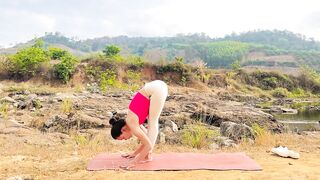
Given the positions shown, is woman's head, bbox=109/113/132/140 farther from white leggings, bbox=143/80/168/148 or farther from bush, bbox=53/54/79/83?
bush, bbox=53/54/79/83

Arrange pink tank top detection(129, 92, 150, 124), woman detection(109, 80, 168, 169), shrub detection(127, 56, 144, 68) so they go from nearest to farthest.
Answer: woman detection(109, 80, 168, 169) < pink tank top detection(129, 92, 150, 124) < shrub detection(127, 56, 144, 68)

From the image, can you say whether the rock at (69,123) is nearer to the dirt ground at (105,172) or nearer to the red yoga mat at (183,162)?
the dirt ground at (105,172)

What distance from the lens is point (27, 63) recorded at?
1289 inches

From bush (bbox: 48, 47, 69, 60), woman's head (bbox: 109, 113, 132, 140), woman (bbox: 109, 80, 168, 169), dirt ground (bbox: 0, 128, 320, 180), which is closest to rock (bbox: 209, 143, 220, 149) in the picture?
dirt ground (bbox: 0, 128, 320, 180)

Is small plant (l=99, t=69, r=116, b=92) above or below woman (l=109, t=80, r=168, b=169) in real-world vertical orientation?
below

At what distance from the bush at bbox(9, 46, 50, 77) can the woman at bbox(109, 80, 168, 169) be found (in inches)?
1098

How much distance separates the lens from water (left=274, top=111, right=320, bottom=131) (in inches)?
660

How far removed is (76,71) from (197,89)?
9519mm

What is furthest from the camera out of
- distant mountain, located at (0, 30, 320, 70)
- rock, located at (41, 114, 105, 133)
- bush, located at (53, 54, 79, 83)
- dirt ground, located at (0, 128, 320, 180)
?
distant mountain, located at (0, 30, 320, 70)

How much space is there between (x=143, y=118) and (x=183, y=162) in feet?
2.76

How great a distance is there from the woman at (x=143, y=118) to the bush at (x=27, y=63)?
91.5 feet

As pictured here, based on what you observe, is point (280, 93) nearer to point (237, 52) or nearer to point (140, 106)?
point (140, 106)

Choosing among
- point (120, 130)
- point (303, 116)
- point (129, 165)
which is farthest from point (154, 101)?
point (303, 116)

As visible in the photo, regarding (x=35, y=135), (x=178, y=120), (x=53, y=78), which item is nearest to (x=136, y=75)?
(x=53, y=78)
